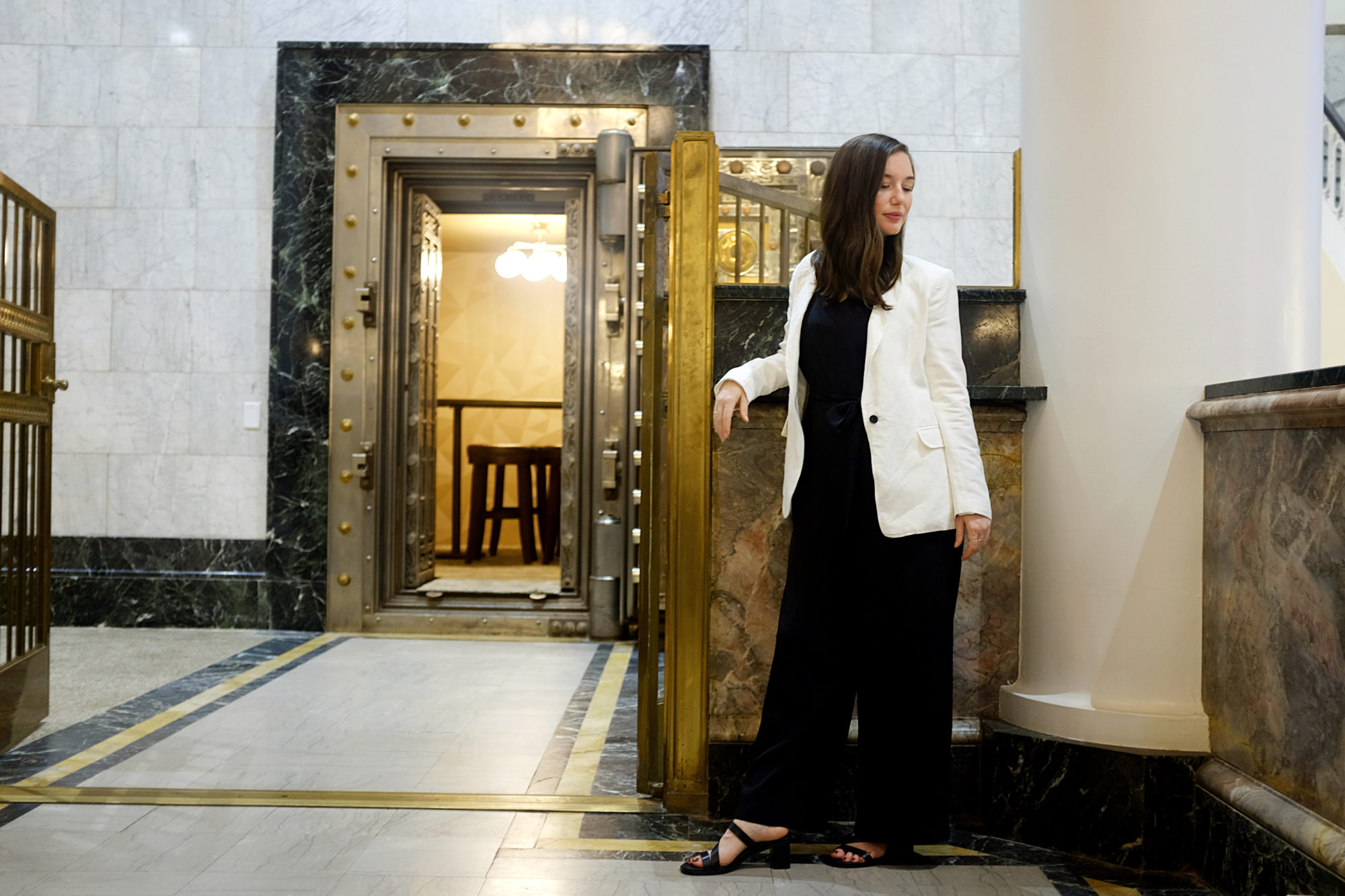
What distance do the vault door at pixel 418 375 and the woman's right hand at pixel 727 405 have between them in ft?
12.7

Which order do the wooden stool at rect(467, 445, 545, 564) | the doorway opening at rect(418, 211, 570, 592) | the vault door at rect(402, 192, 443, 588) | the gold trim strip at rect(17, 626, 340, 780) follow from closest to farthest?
the gold trim strip at rect(17, 626, 340, 780) < the vault door at rect(402, 192, 443, 588) < the wooden stool at rect(467, 445, 545, 564) < the doorway opening at rect(418, 211, 570, 592)

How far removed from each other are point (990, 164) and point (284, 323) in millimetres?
3783

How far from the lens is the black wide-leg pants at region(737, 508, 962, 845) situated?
248 centimetres

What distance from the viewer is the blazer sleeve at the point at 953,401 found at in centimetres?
243

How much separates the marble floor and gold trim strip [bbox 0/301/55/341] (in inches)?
52.7

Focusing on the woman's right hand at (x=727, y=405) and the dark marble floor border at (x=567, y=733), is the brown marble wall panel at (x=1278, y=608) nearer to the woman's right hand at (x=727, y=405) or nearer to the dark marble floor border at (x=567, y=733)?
the woman's right hand at (x=727, y=405)

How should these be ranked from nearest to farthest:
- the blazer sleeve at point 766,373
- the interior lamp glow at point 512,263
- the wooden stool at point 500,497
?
1. the blazer sleeve at point 766,373
2. the wooden stool at point 500,497
3. the interior lamp glow at point 512,263

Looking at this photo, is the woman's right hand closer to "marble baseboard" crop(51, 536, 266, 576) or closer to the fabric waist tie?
the fabric waist tie

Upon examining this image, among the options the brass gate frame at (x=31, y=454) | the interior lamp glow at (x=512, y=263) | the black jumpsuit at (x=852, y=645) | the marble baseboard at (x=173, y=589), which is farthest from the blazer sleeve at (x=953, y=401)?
the interior lamp glow at (x=512, y=263)

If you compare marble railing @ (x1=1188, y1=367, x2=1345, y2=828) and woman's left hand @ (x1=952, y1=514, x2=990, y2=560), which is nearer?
marble railing @ (x1=1188, y1=367, x2=1345, y2=828)

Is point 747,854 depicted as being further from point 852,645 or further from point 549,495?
point 549,495

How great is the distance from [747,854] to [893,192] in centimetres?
157

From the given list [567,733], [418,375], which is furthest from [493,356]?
[567,733]

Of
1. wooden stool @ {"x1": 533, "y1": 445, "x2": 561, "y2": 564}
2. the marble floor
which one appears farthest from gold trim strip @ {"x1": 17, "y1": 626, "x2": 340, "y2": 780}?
wooden stool @ {"x1": 533, "y1": 445, "x2": 561, "y2": 564}
